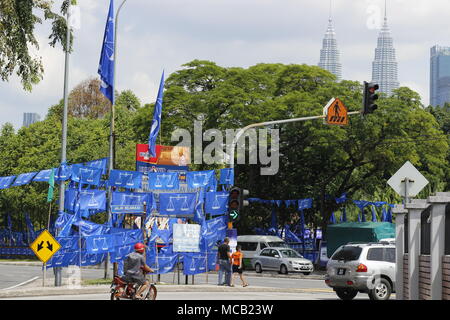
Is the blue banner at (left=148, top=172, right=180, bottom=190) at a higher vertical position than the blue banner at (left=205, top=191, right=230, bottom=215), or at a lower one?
higher

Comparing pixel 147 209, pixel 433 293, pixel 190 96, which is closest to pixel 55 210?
pixel 190 96

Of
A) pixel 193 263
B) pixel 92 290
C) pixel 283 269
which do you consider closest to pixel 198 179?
pixel 193 263

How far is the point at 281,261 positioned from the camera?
45375mm

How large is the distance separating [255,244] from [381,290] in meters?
25.9

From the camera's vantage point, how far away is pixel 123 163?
5944cm

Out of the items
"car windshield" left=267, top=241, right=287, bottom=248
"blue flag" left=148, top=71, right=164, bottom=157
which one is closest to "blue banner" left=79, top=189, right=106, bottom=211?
"blue flag" left=148, top=71, right=164, bottom=157

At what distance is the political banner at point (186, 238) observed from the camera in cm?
2865

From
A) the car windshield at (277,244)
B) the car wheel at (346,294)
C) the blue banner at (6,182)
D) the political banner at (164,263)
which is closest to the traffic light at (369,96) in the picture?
the car wheel at (346,294)

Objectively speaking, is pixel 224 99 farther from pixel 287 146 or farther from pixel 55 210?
pixel 55 210

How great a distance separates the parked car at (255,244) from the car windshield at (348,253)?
24.4 metres

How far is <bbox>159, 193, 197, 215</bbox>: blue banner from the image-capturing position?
99.3 feet

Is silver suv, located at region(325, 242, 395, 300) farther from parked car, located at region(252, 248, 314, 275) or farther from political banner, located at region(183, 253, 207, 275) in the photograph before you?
parked car, located at region(252, 248, 314, 275)

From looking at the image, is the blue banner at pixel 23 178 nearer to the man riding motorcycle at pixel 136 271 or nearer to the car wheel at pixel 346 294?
the car wheel at pixel 346 294

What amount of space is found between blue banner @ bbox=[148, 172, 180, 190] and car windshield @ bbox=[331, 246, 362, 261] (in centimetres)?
871
